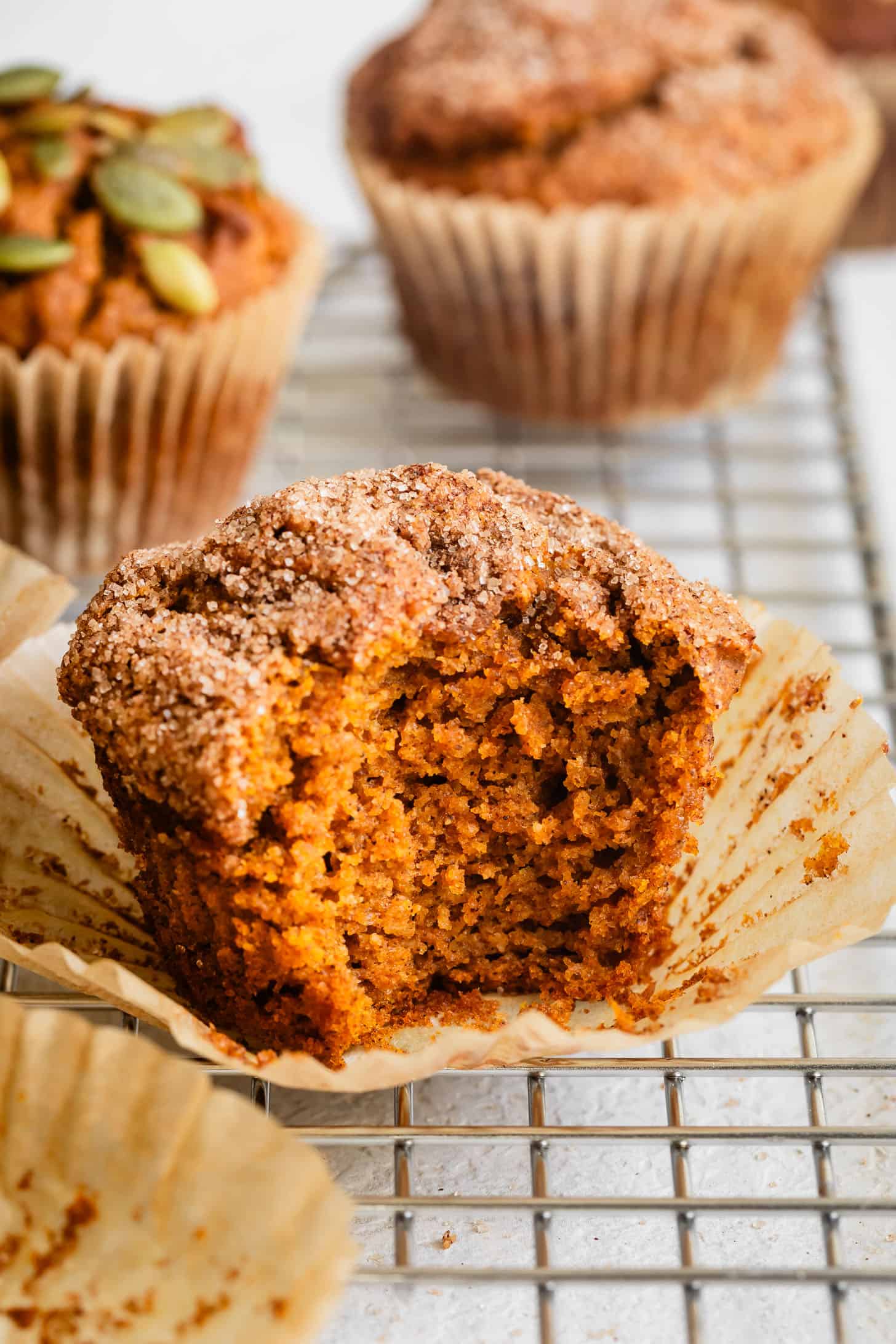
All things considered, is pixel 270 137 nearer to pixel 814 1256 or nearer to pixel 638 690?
pixel 638 690

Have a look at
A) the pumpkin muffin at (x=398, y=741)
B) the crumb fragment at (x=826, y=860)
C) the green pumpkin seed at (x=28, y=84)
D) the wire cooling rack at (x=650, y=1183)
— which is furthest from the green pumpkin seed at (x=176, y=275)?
the crumb fragment at (x=826, y=860)

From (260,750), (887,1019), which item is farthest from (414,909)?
(887,1019)

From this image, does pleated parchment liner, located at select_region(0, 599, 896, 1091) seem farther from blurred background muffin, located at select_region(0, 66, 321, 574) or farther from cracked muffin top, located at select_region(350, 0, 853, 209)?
cracked muffin top, located at select_region(350, 0, 853, 209)

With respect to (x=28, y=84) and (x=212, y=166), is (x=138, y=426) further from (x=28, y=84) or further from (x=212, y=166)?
(x=28, y=84)

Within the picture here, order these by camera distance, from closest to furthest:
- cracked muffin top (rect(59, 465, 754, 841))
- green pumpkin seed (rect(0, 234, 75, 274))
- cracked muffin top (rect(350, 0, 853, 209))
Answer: cracked muffin top (rect(59, 465, 754, 841)) < green pumpkin seed (rect(0, 234, 75, 274)) < cracked muffin top (rect(350, 0, 853, 209))

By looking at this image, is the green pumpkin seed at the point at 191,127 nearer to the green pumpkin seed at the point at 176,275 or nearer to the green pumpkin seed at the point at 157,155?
the green pumpkin seed at the point at 157,155

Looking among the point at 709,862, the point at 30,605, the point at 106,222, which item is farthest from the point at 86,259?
the point at 709,862

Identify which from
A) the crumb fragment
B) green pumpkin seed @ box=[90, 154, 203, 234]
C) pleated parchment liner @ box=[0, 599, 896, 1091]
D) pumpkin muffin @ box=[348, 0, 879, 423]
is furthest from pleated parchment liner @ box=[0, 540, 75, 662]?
pumpkin muffin @ box=[348, 0, 879, 423]
